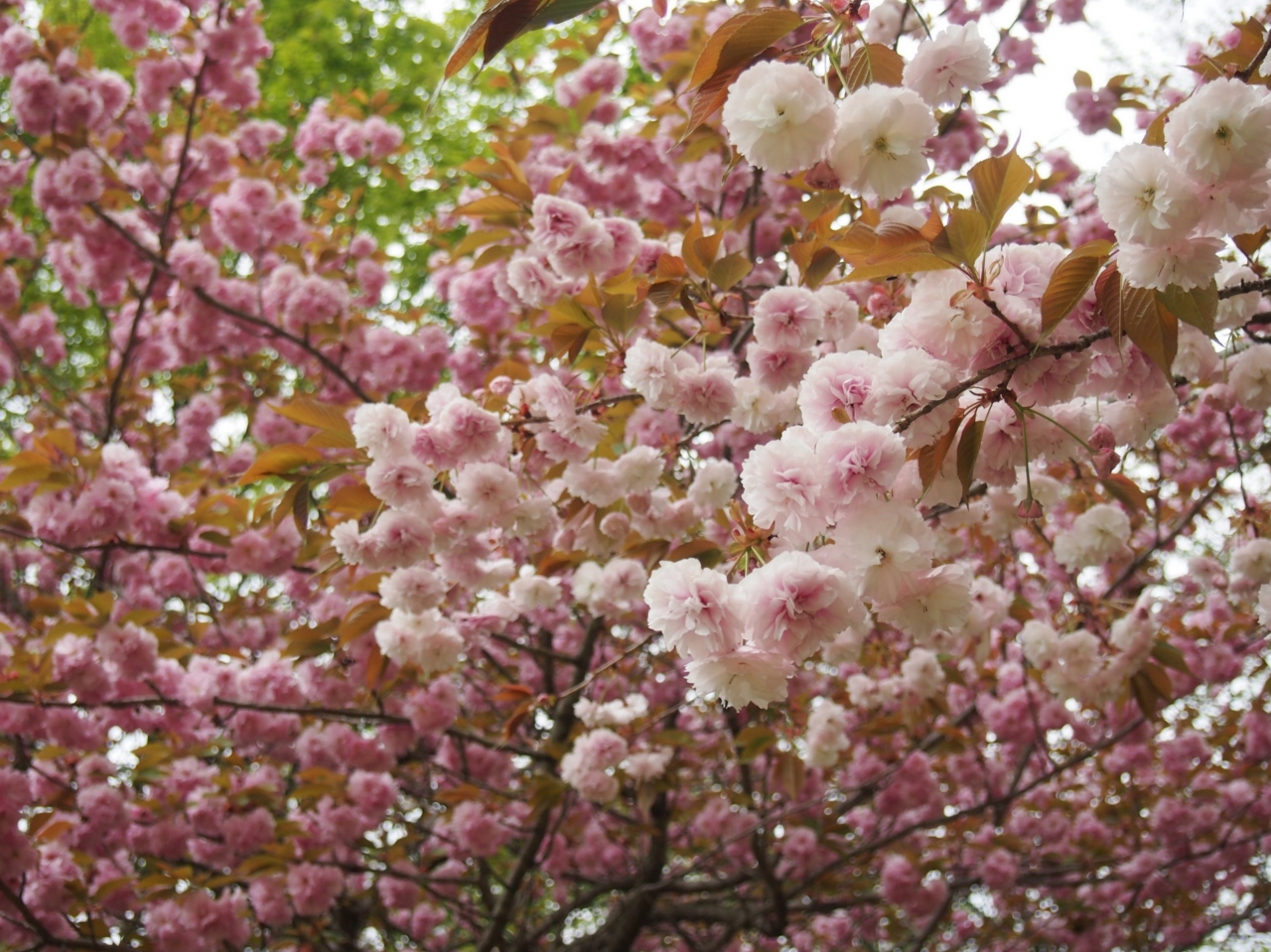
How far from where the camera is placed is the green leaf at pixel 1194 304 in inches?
34.7

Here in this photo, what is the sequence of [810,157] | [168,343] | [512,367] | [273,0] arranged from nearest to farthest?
[810,157] → [512,367] → [168,343] → [273,0]

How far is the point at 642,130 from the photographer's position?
2.92 metres

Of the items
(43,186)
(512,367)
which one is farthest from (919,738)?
(43,186)

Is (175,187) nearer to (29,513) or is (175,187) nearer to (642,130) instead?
(29,513)

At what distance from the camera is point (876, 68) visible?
4.15 feet

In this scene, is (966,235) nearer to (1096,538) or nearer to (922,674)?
(1096,538)

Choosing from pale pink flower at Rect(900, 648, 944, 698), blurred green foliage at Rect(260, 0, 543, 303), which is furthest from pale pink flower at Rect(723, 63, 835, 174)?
blurred green foliage at Rect(260, 0, 543, 303)

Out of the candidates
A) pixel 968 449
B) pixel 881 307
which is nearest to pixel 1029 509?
pixel 968 449

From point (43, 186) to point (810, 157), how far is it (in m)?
3.39

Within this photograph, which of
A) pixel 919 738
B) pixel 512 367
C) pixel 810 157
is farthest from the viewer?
pixel 919 738

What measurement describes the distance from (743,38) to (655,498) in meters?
1.29

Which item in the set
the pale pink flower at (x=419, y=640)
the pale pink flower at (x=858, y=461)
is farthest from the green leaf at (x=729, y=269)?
the pale pink flower at (x=419, y=640)

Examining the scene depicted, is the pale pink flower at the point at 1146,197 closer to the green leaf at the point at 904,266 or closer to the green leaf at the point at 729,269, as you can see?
the green leaf at the point at 904,266

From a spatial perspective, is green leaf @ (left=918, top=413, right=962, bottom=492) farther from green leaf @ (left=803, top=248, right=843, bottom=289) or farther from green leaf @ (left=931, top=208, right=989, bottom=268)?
green leaf @ (left=803, top=248, right=843, bottom=289)
